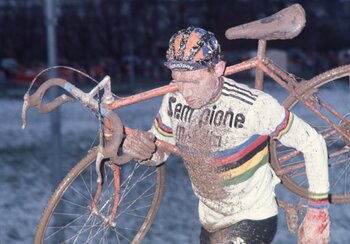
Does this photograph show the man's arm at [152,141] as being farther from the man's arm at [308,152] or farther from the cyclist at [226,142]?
the man's arm at [308,152]

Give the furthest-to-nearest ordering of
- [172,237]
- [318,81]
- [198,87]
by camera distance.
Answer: [172,237] < [318,81] < [198,87]

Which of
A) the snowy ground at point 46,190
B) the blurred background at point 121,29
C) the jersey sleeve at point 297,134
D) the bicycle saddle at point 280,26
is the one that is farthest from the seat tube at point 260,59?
the blurred background at point 121,29

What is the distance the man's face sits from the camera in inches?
146

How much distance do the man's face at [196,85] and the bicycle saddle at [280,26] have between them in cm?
71

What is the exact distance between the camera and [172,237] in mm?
7500

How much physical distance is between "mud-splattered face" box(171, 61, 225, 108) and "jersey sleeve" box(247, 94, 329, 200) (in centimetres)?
22

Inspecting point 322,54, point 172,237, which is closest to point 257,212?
point 172,237

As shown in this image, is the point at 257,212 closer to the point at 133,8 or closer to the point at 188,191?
the point at 188,191

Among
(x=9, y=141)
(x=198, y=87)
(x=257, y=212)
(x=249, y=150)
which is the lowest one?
(x=9, y=141)

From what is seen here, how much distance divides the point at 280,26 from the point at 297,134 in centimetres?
83

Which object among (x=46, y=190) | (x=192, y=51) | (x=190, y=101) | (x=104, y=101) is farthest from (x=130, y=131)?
(x=46, y=190)

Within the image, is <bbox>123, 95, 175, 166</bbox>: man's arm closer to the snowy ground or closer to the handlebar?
the handlebar

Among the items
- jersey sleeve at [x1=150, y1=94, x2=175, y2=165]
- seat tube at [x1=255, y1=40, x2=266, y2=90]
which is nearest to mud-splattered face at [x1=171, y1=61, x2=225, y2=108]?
jersey sleeve at [x1=150, y1=94, x2=175, y2=165]

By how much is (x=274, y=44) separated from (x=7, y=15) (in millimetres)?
18991
